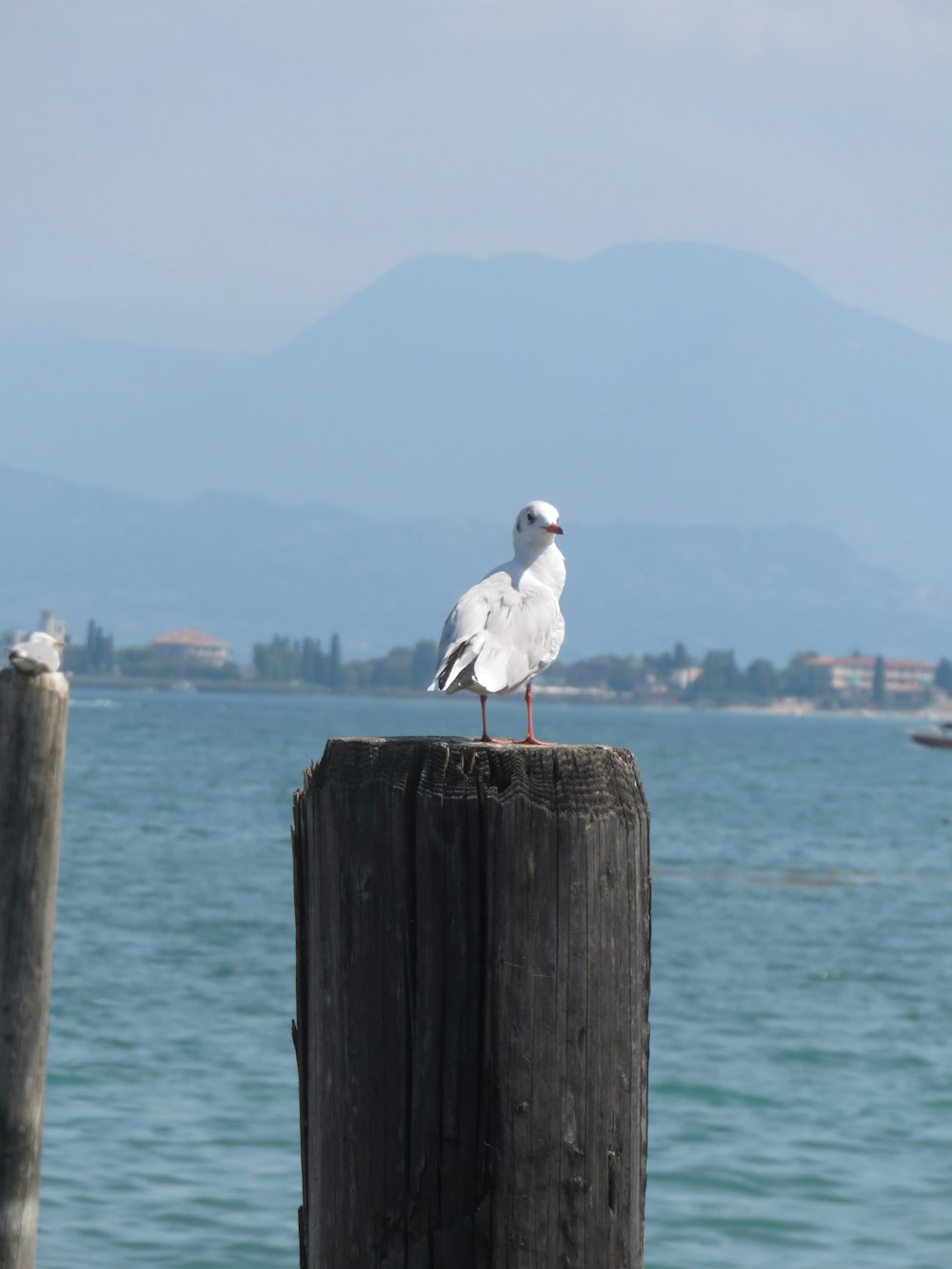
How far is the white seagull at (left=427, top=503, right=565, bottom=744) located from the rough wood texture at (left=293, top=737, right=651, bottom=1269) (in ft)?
2.41

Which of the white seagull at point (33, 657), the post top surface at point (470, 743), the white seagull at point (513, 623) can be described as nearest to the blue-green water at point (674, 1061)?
the white seagull at point (33, 657)

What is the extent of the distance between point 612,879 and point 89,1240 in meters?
8.65

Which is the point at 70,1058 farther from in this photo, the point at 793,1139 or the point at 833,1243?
the point at 833,1243

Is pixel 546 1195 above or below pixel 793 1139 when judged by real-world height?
above

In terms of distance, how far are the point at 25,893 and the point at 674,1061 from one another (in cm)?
1027

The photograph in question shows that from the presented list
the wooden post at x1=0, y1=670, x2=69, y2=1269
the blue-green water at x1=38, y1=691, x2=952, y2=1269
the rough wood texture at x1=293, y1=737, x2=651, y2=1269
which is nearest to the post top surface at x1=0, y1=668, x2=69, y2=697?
the wooden post at x1=0, y1=670, x2=69, y2=1269

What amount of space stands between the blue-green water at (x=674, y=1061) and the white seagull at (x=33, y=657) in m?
4.61

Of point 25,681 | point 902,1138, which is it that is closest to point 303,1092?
point 25,681

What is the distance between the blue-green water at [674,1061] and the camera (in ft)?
35.0

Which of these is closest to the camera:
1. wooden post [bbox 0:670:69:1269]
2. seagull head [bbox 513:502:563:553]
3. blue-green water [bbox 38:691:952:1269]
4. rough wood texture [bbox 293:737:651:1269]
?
rough wood texture [bbox 293:737:651:1269]

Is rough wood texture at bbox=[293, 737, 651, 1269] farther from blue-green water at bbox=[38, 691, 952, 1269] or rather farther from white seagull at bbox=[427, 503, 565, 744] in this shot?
blue-green water at bbox=[38, 691, 952, 1269]

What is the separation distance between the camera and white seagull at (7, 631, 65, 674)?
6.67m

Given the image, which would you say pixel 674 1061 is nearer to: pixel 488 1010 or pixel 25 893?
pixel 25 893

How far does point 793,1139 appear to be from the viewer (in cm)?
1300
